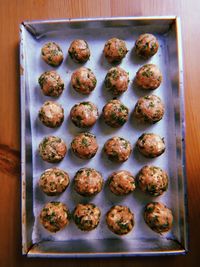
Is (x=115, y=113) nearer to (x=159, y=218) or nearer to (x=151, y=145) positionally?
(x=151, y=145)

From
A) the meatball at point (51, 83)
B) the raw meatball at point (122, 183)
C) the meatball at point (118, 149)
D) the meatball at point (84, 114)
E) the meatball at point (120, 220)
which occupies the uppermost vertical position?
the meatball at point (51, 83)

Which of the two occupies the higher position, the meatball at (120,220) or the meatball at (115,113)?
the meatball at (115,113)

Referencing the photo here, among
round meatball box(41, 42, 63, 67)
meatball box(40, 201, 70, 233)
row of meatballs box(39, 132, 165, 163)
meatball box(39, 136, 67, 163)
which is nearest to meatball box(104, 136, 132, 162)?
row of meatballs box(39, 132, 165, 163)

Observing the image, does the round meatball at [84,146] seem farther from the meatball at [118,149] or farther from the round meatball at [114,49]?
the round meatball at [114,49]

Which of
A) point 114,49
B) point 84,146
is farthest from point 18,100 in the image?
point 114,49

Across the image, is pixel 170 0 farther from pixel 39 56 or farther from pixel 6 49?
pixel 6 49

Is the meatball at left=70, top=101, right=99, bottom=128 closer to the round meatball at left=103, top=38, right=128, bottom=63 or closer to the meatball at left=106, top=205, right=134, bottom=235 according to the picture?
the round meatball at left=103, top=38, right=128, bottom=63

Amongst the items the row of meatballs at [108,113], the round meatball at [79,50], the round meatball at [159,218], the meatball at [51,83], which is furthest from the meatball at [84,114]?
the round meatball at [159,218]
